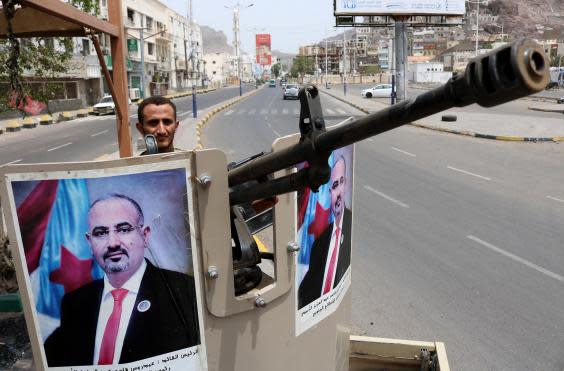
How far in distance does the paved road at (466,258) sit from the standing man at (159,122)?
2839 millimetres

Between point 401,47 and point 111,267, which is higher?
point 401,47

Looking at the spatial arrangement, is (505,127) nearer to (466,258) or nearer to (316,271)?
(466,258)

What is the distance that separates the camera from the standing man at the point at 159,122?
9.89 feet

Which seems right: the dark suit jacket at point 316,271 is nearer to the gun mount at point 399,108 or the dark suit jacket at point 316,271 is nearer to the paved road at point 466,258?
the gun mount at point 399,108

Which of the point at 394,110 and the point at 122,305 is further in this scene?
the point at 122,305

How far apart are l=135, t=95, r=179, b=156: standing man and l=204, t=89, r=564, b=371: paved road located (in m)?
2.84

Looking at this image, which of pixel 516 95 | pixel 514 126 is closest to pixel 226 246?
pixel 516 95

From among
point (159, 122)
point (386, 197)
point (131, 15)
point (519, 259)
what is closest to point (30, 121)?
point (386, 197)

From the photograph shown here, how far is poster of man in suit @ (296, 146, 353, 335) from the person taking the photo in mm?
2271

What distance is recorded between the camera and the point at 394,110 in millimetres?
1313

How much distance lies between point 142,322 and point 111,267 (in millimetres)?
247

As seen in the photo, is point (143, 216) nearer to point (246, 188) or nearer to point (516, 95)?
point (246, 188)

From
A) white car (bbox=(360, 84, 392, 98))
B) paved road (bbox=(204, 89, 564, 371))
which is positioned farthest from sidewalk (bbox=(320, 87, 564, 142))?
white car (bbox=(360, 84, 392, 98))

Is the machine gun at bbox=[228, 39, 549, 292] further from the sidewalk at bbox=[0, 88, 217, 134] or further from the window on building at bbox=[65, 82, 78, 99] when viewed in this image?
the window on building at bbox=[65, 82, 78, 99]
